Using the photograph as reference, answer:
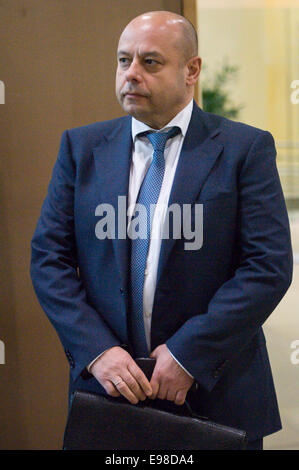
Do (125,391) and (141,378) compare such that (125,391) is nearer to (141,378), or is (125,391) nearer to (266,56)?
(141,378)

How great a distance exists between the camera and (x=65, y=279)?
1.79m

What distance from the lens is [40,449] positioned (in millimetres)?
2732

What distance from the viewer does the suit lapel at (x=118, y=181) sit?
1.76m

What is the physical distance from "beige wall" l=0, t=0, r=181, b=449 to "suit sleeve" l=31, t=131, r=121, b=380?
2.28ft

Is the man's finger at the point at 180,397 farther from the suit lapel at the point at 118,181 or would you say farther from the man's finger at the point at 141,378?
the suit lapel at the point at 118,181

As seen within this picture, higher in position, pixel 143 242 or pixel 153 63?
pixel 153 63

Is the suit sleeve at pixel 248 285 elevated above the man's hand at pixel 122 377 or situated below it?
above

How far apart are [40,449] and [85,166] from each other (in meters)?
1.42

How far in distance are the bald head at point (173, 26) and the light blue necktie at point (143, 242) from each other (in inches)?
8.5

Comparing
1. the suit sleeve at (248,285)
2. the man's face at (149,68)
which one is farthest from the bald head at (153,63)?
the suit sleeve at (248,285)

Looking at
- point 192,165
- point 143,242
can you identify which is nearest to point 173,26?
point 192,165

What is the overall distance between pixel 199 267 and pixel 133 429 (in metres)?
0.45

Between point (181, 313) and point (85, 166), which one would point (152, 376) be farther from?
point (85, 166)

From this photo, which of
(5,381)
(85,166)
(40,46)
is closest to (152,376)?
(85,166)
